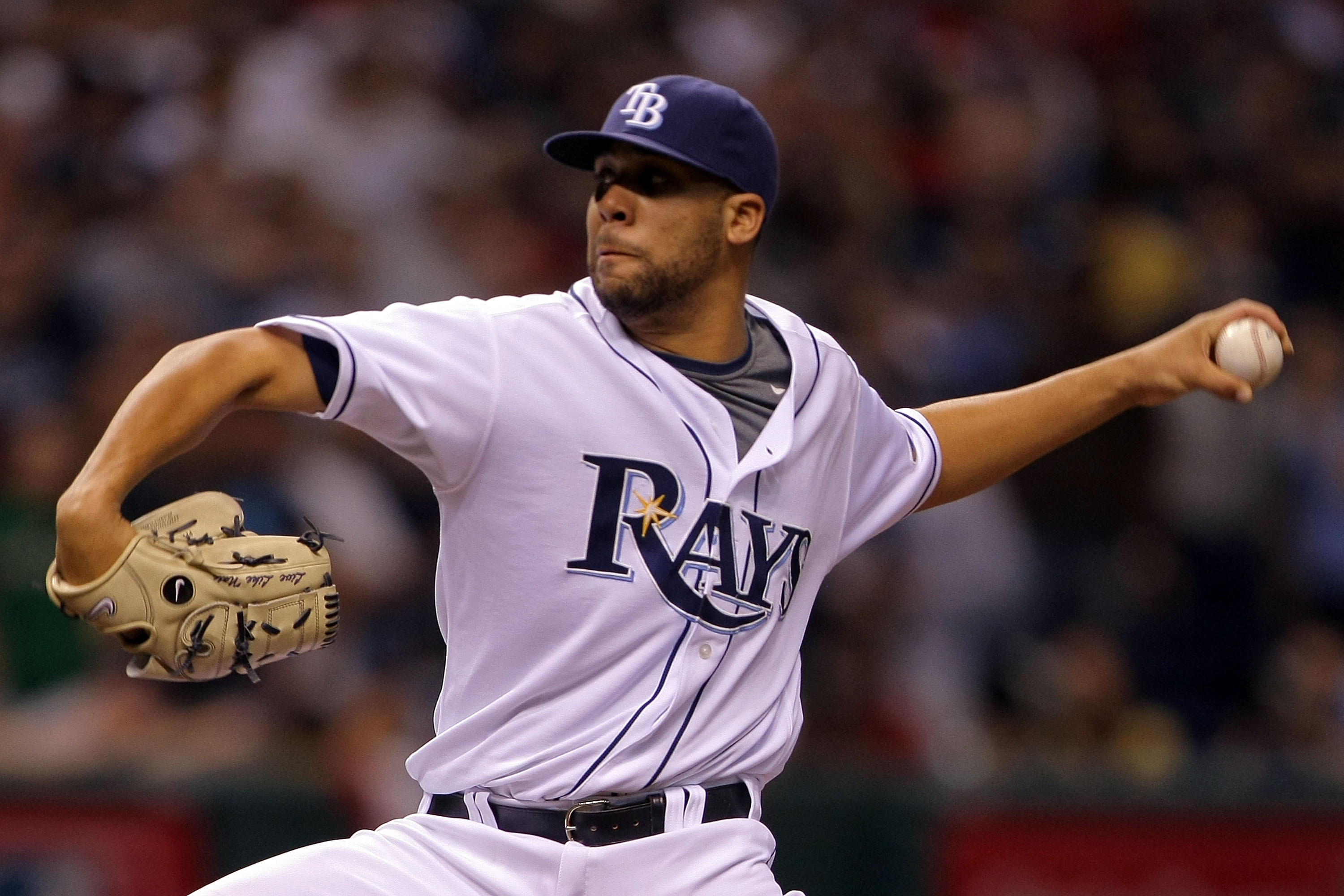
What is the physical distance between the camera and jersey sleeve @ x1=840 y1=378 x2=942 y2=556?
338 cm

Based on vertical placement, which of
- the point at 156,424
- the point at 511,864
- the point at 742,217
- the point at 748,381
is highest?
the point at 742,217

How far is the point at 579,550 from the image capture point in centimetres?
296

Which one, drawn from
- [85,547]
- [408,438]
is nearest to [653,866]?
[408,438]

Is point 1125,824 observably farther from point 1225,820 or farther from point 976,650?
point 976,650

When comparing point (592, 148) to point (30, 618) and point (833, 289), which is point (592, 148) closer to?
point (30, 618)

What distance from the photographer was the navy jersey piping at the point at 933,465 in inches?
138

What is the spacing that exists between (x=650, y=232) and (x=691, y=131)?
0.63ft

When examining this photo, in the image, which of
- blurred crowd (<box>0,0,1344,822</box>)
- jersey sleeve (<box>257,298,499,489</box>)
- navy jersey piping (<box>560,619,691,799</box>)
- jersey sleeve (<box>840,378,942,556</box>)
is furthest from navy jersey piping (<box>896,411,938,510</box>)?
blurred crowd (<box>0,0,1344,822</box>)

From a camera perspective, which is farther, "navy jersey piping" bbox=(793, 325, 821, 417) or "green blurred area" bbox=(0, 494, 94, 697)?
"green blurred area" bbox=(0, 494, 94, 697)

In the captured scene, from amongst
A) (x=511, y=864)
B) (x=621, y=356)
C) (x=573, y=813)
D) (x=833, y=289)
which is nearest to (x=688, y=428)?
(x=621, y=356)

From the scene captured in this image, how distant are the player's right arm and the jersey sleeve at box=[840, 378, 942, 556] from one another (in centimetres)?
116

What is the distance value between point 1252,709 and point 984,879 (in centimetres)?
172

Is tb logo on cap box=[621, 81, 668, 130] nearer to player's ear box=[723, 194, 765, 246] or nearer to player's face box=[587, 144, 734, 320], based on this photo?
player's face box=[587, 144, 734, 320]

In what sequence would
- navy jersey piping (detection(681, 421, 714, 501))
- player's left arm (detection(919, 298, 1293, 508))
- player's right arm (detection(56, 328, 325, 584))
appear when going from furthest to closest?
player's left arm (detection(919, 298, 1293, 508)) < navy jersey piping (detection(681, 421, 714, 501)) < player's right arm (detection(56, 328, 325, 584))
